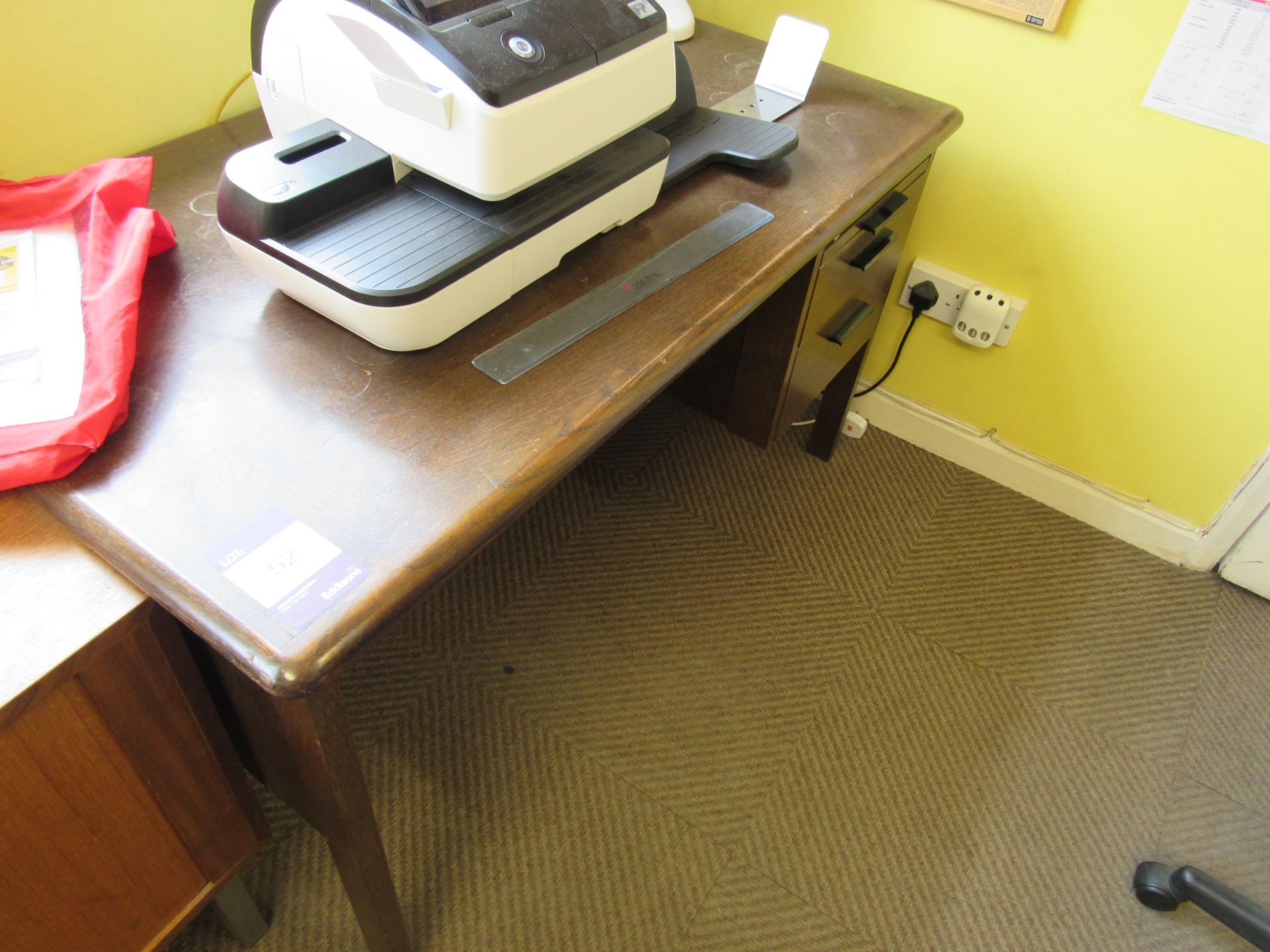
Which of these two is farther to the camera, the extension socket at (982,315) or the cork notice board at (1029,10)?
the extension socket at (982,315)

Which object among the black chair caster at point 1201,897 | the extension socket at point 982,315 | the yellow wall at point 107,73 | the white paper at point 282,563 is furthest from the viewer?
the extension socket at point 982,315

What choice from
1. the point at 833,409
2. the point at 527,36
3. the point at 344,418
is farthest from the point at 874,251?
the point at 344,418

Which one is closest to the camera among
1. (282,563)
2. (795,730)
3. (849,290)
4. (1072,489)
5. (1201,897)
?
(282,563)

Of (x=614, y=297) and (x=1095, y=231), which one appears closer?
(x=614, y=297)

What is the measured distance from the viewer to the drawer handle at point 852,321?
122cm

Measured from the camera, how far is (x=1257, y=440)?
4.52ft

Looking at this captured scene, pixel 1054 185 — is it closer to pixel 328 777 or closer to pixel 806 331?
pixel 806 331

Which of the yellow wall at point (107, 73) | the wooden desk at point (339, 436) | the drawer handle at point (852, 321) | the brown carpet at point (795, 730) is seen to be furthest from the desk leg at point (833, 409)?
the yellow wall at point (107, 73)

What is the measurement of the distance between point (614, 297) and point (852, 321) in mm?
539

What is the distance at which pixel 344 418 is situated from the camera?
709 mm

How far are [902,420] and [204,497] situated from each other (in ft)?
4.63

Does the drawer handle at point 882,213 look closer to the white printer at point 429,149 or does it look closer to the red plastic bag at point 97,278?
the white printer at point 429,149

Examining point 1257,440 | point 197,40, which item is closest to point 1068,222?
point 1257,440

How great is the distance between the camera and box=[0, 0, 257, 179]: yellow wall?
92 centimetres
